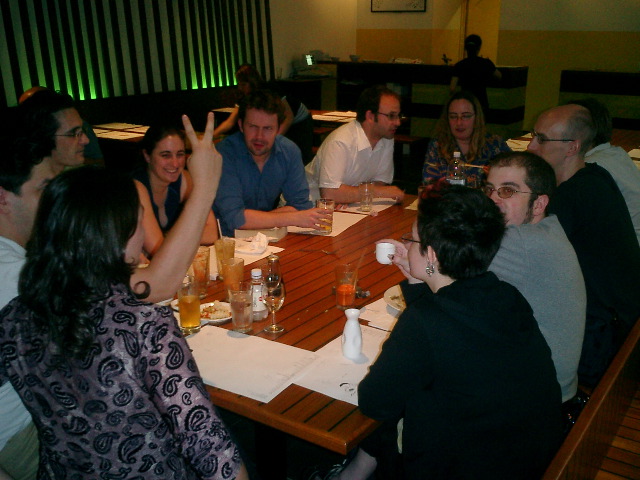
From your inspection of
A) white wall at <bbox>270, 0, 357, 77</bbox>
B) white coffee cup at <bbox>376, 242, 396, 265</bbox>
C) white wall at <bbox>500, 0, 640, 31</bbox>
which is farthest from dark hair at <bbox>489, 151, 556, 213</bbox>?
white wall at <bbox>500, 0, 640, 31</bbox>

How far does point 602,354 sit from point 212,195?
1.54 meters

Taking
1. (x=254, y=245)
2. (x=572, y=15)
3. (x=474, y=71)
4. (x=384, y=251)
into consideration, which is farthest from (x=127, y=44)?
(x=572, y=15)

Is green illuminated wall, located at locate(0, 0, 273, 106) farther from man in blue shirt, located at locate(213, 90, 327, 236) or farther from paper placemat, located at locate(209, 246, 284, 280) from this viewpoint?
paper placemat, located at locate(209, 246, 284, 280)

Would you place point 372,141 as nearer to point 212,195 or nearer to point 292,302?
point 292,302

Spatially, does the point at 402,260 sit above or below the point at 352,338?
above

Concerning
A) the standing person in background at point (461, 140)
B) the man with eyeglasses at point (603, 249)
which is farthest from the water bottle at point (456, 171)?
the man with eyeglasses at point (603, 249)

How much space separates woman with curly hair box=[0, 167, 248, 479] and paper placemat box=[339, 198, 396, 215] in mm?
2181

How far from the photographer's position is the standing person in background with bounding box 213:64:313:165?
223 inches

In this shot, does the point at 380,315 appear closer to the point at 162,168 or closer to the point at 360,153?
the point at 162,168

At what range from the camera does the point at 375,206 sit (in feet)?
11.3

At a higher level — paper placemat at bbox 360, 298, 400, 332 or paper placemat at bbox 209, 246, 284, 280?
paper placemat at bbox 209, 246, 284, 280

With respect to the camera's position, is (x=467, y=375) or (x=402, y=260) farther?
(x=402, y=260)

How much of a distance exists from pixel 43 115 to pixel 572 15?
940cm

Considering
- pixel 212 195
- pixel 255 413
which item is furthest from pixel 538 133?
pixel 255 413
